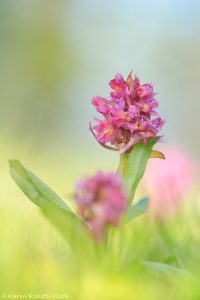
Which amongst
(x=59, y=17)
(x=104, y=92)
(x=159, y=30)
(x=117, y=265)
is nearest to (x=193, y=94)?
(x=104, y=92)

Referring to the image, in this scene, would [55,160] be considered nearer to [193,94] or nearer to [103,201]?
[103,201]

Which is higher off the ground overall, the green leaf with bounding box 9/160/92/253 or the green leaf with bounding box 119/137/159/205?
the green leaf with bounding box 119/137/159/205

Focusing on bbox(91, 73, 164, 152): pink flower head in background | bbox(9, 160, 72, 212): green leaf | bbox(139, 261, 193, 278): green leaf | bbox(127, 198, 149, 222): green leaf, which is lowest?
bbox(139, 261, 193, 278): green leaf

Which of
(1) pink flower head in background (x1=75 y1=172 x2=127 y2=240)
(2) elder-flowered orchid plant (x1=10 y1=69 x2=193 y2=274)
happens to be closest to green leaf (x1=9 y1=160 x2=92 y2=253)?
(2) elder-flowered orchid plant (x1=10 y1=69 x2=193 y2=274)

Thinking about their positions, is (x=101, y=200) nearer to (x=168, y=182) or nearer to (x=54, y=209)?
(x=54, y=209)

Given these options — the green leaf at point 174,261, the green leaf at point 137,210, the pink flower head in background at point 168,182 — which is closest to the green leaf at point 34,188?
the green leaf at point 137,210

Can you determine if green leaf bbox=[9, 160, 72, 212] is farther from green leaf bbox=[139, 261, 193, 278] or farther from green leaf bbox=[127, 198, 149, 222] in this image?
green leaf bbox=[139, 261, 193, 278]
